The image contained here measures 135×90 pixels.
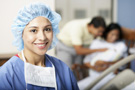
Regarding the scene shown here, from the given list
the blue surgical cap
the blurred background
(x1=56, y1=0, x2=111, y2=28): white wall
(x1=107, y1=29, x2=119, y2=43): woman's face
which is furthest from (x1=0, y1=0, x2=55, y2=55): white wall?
(x1=56, y1=0, x2=111, y2=28): white wall

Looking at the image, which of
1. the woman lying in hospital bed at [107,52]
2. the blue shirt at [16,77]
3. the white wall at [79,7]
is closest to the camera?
the blue shirt at [16,77]

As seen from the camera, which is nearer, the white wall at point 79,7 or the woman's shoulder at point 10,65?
the woman's shoulder at point 10,65

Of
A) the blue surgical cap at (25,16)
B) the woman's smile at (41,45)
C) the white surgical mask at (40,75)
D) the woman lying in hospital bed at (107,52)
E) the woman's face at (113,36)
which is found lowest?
the woman lying in hospital bed at (107,52)

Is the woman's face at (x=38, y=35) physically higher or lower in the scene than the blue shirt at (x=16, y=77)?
higher

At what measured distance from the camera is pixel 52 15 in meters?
0.73

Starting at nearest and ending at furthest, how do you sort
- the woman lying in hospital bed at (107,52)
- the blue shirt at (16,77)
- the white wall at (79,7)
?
the blue shirt at (16,77)
the woman lying in hospital bed at (107,52)
the white wall at (79,7)

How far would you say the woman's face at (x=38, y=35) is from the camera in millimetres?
669

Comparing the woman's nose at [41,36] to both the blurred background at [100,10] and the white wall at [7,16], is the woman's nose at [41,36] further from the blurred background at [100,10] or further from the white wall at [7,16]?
the blurred background at [100,10]

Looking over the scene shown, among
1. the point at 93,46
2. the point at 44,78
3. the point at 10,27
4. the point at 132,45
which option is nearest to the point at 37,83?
the point at 44,78

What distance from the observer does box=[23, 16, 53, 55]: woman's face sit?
67cm

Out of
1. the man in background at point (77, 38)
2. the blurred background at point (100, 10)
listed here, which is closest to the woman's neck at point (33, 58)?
the man in background at point (77, 38)

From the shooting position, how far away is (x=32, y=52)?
27.9 inches

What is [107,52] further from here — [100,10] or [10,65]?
[100,10]

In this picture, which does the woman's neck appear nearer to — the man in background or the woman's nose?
the woman's nose
